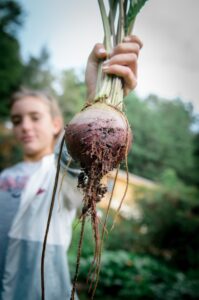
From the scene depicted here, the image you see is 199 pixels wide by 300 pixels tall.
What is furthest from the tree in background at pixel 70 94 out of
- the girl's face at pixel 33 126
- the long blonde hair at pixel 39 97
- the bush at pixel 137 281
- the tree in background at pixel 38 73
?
the girl's face at pixel 33 126

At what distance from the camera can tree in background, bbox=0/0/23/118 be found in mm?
13781

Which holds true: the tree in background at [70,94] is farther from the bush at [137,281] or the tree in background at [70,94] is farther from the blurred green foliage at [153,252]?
the bush at [137,281]

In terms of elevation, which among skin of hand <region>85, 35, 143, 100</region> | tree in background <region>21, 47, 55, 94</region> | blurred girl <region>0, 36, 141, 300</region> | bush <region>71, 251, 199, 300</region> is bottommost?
bush <region>71, 251, 199, 300</region>

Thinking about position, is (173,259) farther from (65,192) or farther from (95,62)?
(95,62)

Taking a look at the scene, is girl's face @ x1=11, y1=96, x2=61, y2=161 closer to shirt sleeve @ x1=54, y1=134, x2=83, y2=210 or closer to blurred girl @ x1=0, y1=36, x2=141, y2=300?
blurred girl @ x1=0, y1=36, x2=141, y2=300

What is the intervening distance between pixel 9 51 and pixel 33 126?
14.3 meters

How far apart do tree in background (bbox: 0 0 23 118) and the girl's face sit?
1210cm

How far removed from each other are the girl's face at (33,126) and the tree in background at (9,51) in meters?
12.1

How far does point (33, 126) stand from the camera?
181 centimetres

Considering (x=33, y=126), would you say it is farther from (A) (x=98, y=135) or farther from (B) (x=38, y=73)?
(B) (x=38, y=73)

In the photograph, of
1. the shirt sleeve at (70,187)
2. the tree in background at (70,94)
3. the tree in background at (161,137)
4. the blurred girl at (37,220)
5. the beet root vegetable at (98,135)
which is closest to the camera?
the beet root vegetable at (98,135)

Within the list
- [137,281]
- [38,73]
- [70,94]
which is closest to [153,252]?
[137,281]

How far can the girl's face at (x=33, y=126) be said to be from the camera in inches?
70.9

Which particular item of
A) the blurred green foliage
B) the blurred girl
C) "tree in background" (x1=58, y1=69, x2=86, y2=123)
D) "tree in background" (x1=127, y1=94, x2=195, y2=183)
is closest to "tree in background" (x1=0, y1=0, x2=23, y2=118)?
"tree in background" (x1=58, y1=69, x2=86, y2=123)
